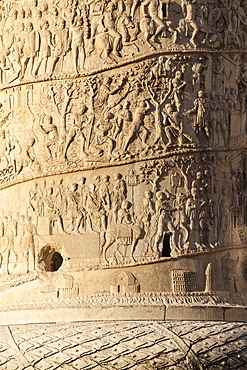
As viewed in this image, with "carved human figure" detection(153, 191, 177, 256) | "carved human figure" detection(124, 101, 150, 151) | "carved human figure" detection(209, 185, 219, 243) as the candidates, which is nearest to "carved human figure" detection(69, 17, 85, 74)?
"carved human figure" detection(124, 101, 150, 151)

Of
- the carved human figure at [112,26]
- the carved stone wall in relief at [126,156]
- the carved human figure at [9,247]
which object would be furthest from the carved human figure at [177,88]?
the carved human figure at [9,247]

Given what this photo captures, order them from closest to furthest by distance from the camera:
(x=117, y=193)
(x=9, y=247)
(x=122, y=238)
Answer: (x=122, y=238) → (x=117, y=193) → (x=9, y=247)

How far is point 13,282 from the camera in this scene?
14.6 metres

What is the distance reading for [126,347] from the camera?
13586mm

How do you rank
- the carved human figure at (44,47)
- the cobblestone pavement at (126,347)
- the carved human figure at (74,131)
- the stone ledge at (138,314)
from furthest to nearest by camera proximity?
the carved human figure at (44,47) → the carved human figure at (74,131) → the stone ledge at (138,314) → the cobblestone pavement at (126,347)

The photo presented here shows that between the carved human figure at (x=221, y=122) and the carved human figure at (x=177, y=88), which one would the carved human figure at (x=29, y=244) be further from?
the carved human figure at (x=221, y=122)

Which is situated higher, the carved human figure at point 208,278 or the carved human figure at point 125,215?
the carved human figure at point 125,215

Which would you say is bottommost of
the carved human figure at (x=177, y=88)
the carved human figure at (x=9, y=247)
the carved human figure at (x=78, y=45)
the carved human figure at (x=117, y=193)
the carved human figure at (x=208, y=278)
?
the carved human figure at (x=208, y=278)

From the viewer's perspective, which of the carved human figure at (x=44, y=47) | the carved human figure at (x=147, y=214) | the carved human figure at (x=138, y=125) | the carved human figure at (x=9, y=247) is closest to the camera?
the carved human figure at (x=147, y=214)

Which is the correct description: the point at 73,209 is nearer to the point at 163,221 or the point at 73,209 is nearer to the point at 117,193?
the point at 117,193

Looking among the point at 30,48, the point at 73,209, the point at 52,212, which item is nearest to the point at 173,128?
the point at 73,209

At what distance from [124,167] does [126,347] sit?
6.24 ft

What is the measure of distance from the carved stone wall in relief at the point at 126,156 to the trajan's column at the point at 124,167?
13mm

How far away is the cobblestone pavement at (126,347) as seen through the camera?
13523mm
